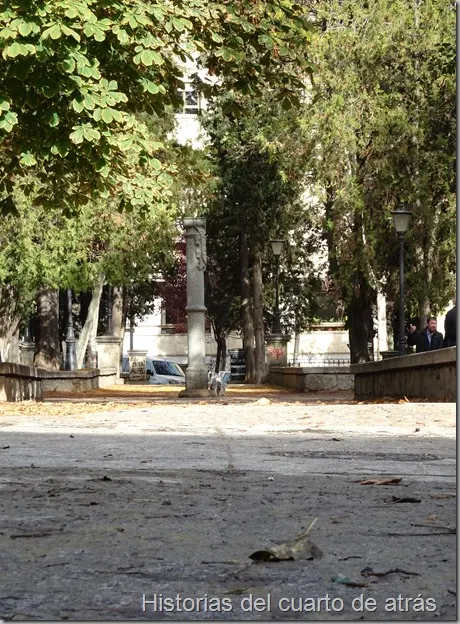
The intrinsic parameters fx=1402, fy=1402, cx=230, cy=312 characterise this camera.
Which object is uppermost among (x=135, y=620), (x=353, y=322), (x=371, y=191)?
(x=371, y=191)

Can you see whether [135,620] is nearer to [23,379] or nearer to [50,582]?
[50,582]

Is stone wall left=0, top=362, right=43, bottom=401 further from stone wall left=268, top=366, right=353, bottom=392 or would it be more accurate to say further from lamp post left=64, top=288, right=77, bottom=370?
lamp post left=64, top=288, right=77, bottom=370

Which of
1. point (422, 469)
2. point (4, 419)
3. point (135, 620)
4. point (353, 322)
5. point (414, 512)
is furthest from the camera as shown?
point (353, 322)

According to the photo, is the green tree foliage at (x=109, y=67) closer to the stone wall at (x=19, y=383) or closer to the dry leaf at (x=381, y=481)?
the dry leaf at (x=381, y=481)

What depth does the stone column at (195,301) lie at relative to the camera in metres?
32.5

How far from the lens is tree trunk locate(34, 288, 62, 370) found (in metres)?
45.5

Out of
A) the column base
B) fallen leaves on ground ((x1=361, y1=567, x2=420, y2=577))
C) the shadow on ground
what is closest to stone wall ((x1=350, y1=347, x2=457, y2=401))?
the column base

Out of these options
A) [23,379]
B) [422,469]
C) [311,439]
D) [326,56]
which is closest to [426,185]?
[326,56]

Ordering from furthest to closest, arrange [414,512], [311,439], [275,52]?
[275,52] → [311,439] → [414,512]

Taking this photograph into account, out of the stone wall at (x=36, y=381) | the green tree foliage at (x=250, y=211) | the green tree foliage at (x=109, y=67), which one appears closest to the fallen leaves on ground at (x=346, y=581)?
the green tree foliage at (x=109, y=67)

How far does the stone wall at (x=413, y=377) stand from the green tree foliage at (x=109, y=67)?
Result: 5.34 meters

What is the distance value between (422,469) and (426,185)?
25650 millimetres

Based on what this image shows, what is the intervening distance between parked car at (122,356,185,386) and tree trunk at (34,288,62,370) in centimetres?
1304

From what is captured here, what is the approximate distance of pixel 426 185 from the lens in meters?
34.2
